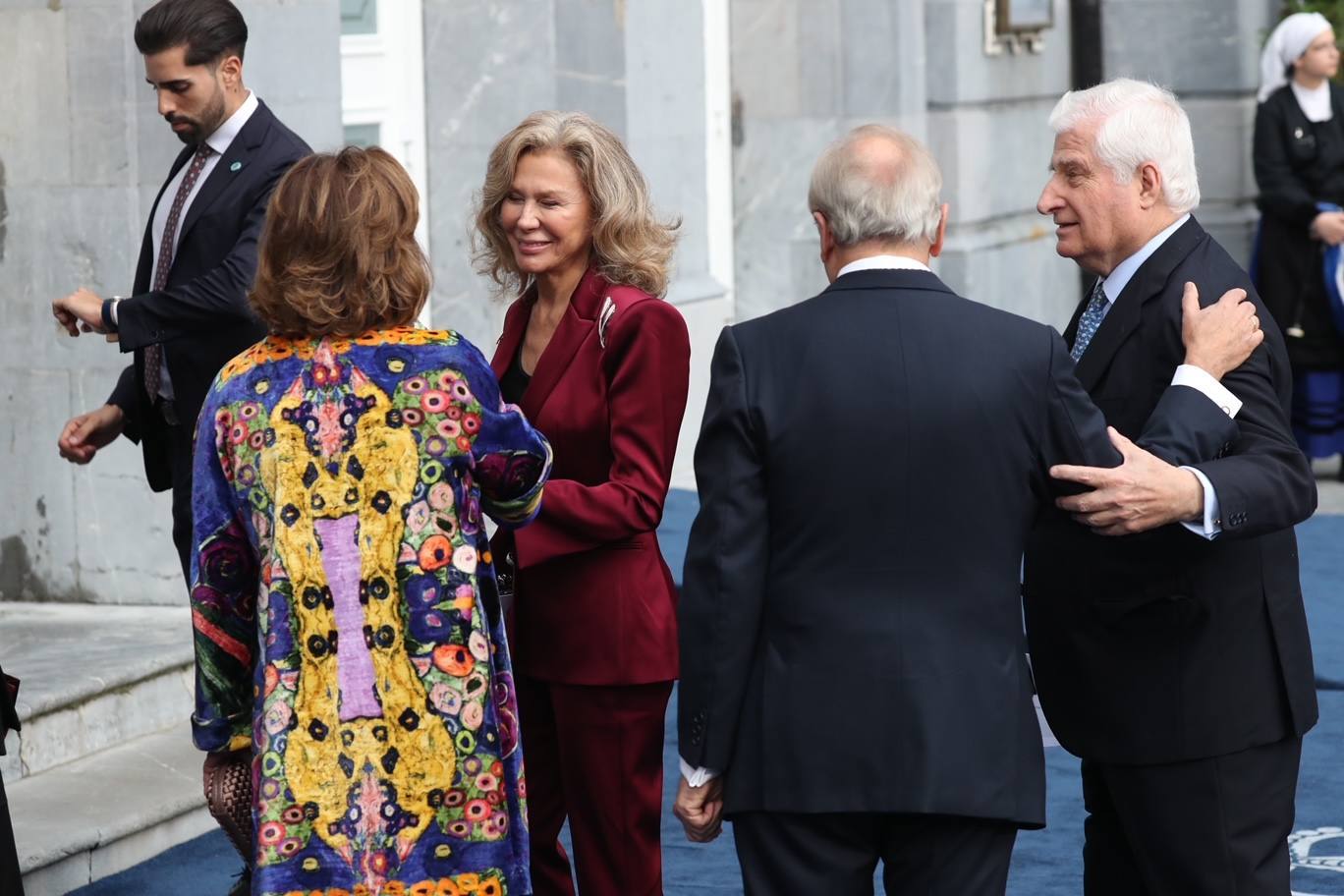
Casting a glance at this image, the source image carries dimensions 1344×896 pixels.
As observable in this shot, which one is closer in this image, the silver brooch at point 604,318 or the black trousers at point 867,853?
the black trousers at point 867,853

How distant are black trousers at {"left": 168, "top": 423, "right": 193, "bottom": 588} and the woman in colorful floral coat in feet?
5.16

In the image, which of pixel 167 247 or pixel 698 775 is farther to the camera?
pixel 167 247

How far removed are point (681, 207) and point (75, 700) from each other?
17.0ft

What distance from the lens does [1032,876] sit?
4.84 m

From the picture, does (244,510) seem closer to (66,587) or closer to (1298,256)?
(66,587)

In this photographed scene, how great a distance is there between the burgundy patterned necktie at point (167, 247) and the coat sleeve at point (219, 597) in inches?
65.5

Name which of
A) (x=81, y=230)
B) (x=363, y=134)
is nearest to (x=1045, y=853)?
(x=81, y=230)

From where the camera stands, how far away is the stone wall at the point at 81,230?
6195 millimetres

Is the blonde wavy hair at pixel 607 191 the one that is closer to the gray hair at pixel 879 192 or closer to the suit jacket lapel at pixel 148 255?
the gray hair at pixel 879 192

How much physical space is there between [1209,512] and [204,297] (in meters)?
2.49

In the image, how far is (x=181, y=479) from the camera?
498 cm

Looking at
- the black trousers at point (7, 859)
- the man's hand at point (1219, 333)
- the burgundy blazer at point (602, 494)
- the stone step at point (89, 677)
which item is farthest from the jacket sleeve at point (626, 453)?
the stone step at point (89, 677)

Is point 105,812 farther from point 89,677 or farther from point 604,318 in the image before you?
point 604,318

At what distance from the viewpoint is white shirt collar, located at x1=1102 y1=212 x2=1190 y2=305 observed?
137 inches
